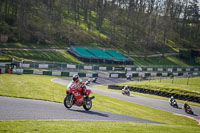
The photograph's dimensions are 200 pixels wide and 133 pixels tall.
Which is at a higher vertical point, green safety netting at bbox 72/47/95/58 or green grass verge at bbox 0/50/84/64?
green safety netting at bbox 72/47/95/58

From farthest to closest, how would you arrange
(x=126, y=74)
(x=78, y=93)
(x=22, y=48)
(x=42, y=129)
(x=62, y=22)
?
(x=62, y=22), (x=22, y=48), (x=126, y=74), (x=78, y=93), (x=42, y=129)

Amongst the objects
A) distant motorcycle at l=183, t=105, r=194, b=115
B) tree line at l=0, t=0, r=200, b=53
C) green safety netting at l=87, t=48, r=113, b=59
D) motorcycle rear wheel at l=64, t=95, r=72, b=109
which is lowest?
distant motorcycle at l=183, t=105, r=194, b=115

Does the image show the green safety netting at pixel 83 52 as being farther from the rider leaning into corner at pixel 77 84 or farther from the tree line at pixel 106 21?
the rider leaning into corner at pixel 77 84

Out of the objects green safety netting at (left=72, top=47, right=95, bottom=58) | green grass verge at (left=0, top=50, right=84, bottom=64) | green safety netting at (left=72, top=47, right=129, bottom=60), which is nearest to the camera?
green grass verge at (left=0, top=50, right=84, bottom=64)

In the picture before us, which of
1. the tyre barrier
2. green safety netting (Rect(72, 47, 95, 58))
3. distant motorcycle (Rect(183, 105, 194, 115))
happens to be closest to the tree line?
green safety netting (Rect(72, 47, 95, 58))

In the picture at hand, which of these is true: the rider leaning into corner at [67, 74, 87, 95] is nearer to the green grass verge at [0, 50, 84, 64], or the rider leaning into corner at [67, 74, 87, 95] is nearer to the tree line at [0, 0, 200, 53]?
the green grass verge at [0, 50, 84, 64]

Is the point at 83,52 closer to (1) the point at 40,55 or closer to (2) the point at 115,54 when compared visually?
(2) the point at 115,54

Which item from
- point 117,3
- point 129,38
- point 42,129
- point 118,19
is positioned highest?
point 117,3

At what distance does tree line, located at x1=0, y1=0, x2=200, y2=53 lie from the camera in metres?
63.2

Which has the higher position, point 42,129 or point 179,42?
point 179,42

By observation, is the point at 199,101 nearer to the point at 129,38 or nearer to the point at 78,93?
the point at 78,93

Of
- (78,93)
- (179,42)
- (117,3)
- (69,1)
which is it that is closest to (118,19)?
(117,3)

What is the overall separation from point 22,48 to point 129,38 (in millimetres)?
43501

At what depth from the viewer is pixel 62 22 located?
75625 mm
